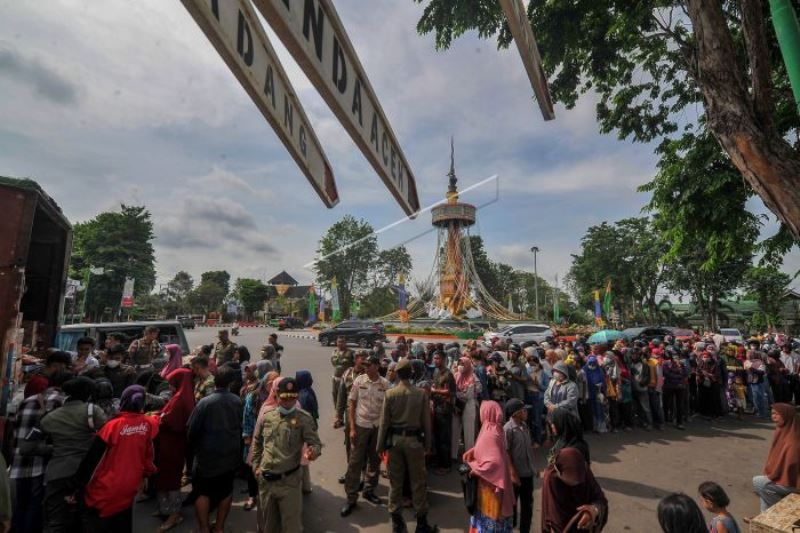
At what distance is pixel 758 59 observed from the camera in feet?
12.5

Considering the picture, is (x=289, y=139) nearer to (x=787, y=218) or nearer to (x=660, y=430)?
(x=787, y=218)

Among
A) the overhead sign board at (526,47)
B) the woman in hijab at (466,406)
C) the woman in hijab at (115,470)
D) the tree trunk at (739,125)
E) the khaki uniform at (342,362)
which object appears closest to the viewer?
the overhead sign board at (526,47)

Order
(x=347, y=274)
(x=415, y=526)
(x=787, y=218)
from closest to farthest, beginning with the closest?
(x=787, y=218) → (x=415, y=526) → (x=347, y=274)

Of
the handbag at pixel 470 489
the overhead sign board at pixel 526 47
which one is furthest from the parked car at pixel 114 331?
the overhead sign board at pixel 526 47

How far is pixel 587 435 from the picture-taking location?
7527mm

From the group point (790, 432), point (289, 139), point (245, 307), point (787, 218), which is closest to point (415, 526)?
point (790, 432)

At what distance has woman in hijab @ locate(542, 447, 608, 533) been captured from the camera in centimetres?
271

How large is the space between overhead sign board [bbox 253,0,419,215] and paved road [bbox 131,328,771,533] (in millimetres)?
4151

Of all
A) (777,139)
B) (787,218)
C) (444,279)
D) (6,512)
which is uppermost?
(444,279)

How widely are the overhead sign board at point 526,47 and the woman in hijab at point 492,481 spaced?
9.00ft

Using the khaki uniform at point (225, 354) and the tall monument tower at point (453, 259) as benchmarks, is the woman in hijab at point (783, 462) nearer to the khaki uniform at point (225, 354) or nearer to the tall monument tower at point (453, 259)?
the khaki uniform at point (225, 354)

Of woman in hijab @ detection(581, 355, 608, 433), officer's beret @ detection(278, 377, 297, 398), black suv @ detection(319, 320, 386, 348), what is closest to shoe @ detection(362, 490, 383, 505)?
officer's beret @ detection(278, 377, 297, 398)

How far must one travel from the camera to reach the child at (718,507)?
8.98ft

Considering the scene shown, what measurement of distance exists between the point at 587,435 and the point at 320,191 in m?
7.95
